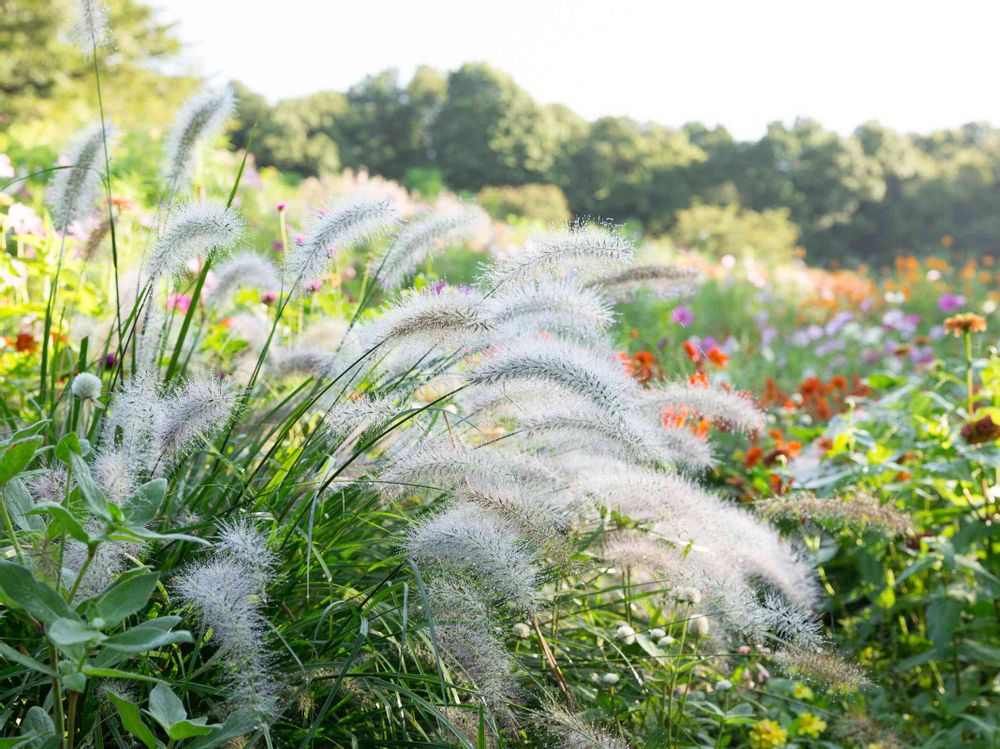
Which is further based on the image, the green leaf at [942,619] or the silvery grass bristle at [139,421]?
the green leaf at [942,619]

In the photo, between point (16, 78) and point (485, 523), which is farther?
point (16, 78)

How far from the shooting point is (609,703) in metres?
1.78

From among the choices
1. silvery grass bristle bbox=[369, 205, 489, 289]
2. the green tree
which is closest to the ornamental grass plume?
silvery grass bristle bbox=[369, 205, 489, 289]

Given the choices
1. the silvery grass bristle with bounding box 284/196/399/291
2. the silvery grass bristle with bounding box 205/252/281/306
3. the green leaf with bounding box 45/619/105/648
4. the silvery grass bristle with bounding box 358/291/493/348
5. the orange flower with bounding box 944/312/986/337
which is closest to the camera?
the green leaf with bounding box 45/619/105/648

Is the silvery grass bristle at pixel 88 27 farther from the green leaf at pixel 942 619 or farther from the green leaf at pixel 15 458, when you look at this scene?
the green leaf at pixel 942 619

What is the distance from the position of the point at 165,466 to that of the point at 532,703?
0.84 meters

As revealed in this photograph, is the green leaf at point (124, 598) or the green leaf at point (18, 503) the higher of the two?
the green leaf at point (18, 503)

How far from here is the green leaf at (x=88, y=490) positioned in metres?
0.99

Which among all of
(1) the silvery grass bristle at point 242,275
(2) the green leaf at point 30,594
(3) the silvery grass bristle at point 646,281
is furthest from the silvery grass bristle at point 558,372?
(1) the silvery grass bristle at point 242,275

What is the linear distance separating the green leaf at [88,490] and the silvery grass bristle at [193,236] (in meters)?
0.72

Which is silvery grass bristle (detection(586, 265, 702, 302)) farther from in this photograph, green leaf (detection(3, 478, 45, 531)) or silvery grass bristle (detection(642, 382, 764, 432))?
green leaf (detection(3, 478, 45, 531))

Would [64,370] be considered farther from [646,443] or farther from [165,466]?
[646,443]

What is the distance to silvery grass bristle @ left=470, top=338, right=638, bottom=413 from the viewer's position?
57.7 inches

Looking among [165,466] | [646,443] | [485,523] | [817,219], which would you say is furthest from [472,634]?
[817,219]
